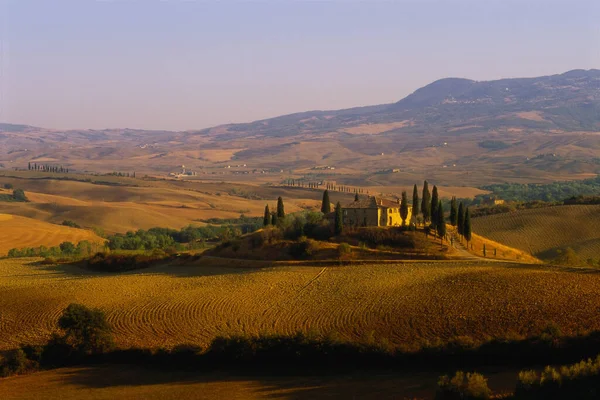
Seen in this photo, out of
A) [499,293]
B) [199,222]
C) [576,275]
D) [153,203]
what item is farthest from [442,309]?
[153,203]

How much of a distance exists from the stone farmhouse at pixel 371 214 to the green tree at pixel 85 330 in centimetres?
2706

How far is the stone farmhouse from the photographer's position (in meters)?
56.1

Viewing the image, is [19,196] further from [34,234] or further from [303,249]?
[303,249]

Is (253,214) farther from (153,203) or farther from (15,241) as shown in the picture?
(15,241)

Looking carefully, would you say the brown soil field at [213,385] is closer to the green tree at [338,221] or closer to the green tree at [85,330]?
the green tree at [85,330]

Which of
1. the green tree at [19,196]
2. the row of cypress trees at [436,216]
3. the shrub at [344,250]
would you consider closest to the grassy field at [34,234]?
the green tree at [19,196]

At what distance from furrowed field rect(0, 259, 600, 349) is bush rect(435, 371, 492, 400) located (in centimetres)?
760

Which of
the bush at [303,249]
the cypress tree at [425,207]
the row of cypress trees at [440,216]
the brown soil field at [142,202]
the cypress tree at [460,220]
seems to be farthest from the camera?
the brown soil field at [142,202]

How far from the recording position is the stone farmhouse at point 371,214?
56.1 metres

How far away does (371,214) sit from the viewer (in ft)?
184

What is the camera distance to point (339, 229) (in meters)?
52.4

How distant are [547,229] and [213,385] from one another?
4960cm

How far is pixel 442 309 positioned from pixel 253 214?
92800mm

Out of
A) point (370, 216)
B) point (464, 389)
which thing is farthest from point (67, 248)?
point (464, 389)
